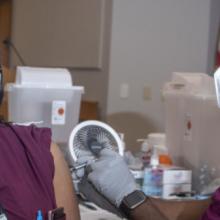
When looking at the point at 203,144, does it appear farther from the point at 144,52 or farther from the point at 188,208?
the point at 144,52

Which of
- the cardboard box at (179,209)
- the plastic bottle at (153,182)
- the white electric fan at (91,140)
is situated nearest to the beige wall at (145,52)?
the white electric fan at (91,140)

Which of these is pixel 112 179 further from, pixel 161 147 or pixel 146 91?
pixel 146 91

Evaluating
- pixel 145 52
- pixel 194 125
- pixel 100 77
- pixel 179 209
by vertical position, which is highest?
pixel 145 52

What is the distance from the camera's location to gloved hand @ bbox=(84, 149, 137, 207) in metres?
1.24

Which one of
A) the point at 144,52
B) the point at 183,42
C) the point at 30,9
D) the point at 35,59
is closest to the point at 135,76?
the point at 144,52

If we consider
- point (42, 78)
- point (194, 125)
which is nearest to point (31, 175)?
point (194, 125)

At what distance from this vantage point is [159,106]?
3.29m

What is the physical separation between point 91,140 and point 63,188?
577 millimetres

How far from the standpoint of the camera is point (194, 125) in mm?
1766

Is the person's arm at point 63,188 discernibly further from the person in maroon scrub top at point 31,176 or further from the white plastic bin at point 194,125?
the white plastic bin at point 194,125

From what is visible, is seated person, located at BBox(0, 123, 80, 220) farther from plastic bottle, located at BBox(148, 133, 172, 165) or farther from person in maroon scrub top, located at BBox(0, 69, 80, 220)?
plastic bottle, located at BBox(148, 133, 172, 165)

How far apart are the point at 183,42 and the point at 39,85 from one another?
164 cm

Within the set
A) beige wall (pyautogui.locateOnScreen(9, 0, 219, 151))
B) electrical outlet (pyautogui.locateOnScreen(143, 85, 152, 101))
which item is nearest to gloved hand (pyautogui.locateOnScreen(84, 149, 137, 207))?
beige wall (pyautogui.locateOnScreen(9, 0, 219, 151))

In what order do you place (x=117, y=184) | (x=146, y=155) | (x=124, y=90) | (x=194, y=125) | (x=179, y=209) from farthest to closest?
1. (x=124, y=90)
2. (x=146, y=155)
3. (x=194, y=125)
4. (x=179, y=209)
5. (x=117, y=184)
